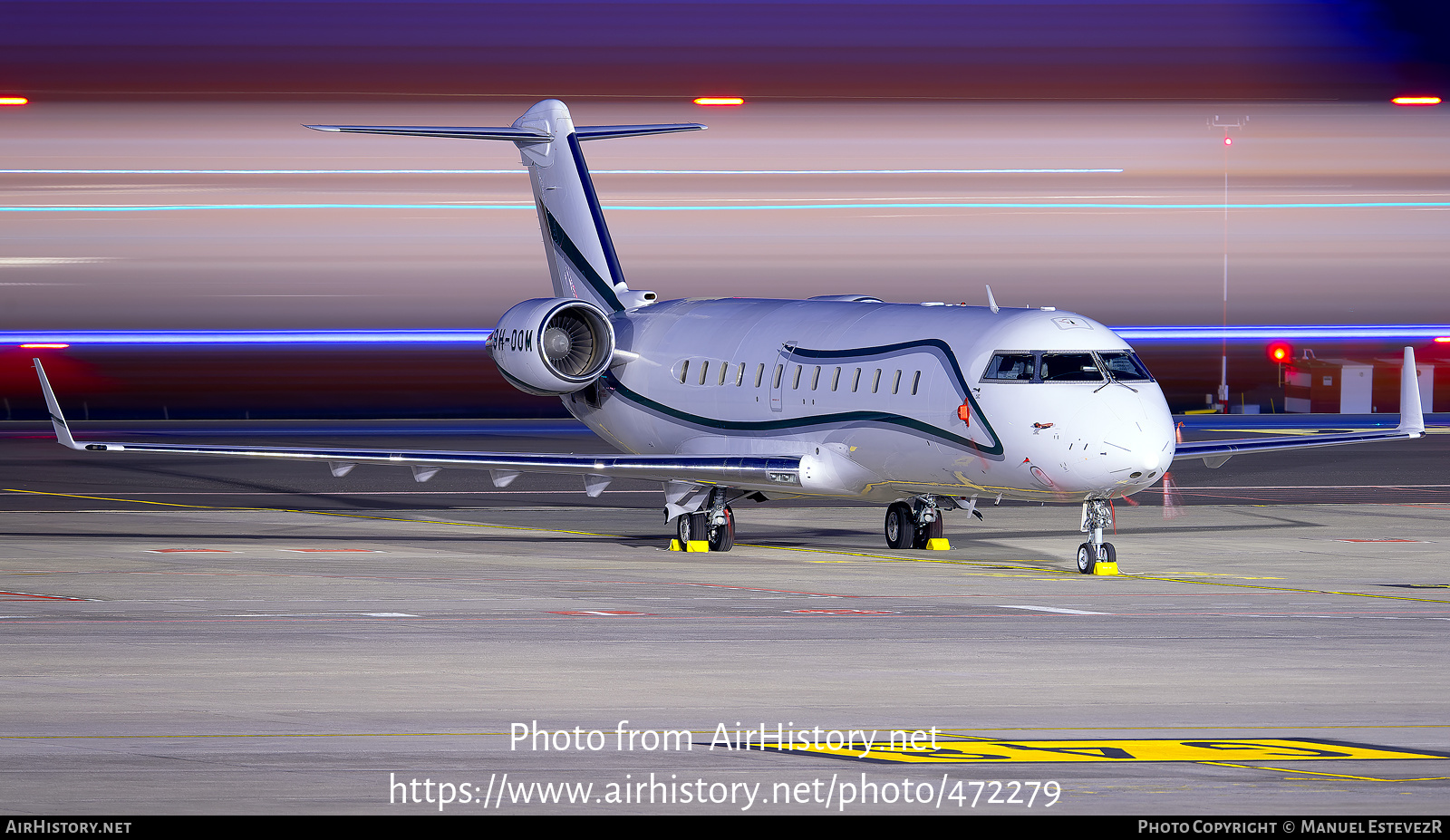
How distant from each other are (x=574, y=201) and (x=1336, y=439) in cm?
1408

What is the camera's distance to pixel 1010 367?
946 inches

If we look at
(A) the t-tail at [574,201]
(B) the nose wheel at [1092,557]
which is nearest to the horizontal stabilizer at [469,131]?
(A) the t-tail at [574,201]

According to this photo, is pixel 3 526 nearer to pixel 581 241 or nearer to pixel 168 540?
pixel 168 540

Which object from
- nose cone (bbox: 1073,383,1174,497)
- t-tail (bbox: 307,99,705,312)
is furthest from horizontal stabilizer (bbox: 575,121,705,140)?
nose cone (bbox: 1073,383,1174,497)

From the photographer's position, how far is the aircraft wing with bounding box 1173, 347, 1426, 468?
2597 cm

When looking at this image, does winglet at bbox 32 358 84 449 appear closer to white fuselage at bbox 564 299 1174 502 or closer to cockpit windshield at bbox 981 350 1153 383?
white fuselage at bbox 564 299 1174 502

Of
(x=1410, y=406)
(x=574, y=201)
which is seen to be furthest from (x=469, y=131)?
(x=1410, y=406)

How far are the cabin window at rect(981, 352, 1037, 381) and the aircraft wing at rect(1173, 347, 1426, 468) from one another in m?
3.01

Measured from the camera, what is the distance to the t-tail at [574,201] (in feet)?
111

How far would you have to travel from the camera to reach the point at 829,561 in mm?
25422

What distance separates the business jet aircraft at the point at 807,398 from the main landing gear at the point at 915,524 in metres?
0.03

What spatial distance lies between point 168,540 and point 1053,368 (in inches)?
533

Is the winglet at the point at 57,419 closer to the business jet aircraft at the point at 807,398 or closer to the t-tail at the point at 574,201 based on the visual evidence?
the business jet aircraft at the point at 807,398

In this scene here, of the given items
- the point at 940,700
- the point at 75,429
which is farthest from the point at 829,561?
the point at 75,429
